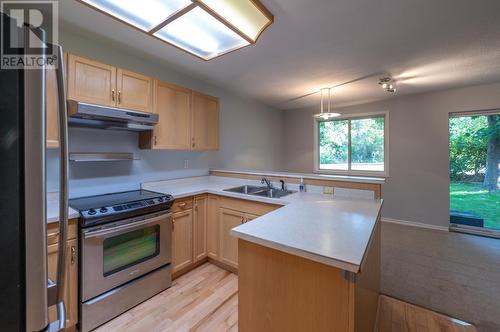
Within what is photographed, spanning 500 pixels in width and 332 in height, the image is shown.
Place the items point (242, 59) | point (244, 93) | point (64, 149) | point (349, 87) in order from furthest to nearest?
point (244, 93) < point (349, 87) < point (242, 59) < point (64, 149)

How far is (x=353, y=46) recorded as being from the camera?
7.45ft

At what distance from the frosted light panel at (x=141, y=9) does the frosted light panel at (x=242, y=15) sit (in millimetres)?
210

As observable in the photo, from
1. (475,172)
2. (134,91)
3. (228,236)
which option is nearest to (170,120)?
(134,91)

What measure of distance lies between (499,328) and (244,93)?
4.03m

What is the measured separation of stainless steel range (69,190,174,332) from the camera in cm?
165

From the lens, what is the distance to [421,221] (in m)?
4.04

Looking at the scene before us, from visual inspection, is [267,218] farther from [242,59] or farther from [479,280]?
[479,280]

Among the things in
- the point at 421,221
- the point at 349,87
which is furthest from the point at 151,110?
the point at 421,221

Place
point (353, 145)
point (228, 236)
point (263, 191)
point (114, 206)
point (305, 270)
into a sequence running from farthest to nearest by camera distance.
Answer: point (353, 145) < point (263, 191) < point (228, 236) < point (114, 206) < point (305, 270)

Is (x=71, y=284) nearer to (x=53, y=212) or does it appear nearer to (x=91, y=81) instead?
(x=53, y=212)

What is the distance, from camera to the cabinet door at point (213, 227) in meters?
2.59

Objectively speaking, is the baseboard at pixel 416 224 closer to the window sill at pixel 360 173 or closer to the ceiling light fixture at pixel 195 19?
the window sill at pixel 360 173

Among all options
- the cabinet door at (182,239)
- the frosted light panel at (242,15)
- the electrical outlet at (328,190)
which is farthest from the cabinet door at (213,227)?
the frosted light panel at (242,15)

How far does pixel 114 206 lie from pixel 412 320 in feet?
8.67
